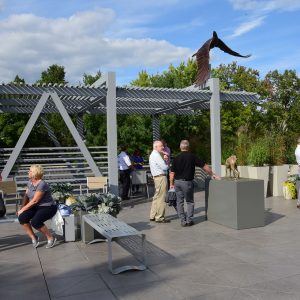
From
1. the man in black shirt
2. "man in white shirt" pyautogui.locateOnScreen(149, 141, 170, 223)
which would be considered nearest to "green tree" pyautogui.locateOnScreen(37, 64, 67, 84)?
"man in white shirt" pyautogui.locateOnScreen(149, 141, 170, 223)

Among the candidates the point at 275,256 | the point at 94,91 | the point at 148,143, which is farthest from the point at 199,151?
the point at 275,256

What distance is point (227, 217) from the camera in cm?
713

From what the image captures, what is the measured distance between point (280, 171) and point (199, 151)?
509 centimetres

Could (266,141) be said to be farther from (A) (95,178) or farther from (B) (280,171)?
(A) (95,178)

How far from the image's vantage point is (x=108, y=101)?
992 centimetres

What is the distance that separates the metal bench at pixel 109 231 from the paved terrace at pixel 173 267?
0.33 ft

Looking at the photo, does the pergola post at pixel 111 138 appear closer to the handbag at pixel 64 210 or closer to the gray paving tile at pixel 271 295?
the handbag at pixel 64 210

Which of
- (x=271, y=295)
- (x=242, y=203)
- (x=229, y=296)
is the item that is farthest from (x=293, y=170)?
(x=229, y=296)

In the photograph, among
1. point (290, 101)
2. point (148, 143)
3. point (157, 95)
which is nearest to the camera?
point (157, 95)

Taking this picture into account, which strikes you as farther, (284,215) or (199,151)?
(199,151)

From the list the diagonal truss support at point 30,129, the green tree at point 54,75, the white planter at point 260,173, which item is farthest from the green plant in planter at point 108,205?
the green tree at point 54,75

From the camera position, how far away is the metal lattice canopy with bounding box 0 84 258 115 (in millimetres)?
9576

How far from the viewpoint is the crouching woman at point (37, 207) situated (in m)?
5.80

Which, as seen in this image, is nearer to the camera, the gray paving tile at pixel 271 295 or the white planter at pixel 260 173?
the gray paving tile at pixel 271 295
